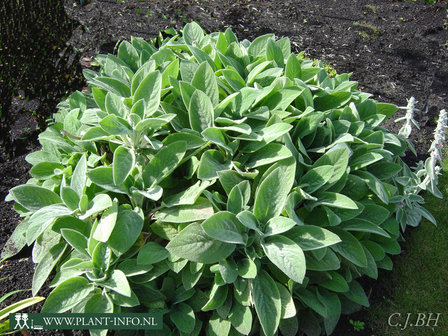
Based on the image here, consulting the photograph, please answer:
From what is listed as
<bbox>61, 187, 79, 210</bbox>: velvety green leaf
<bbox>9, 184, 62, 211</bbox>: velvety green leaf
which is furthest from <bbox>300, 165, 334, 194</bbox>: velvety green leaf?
<bbox>9, 184, 62, 211</bbox>: velvety green leaf

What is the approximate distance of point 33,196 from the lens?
2.05 meters

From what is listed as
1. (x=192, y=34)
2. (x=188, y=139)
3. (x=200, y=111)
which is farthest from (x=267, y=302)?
(x=192, y=34)

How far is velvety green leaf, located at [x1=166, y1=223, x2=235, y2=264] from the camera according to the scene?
1874mm

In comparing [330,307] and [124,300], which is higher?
[124,300]

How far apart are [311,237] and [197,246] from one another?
1.73ft

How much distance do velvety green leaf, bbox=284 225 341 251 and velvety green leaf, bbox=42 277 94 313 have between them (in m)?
0.95

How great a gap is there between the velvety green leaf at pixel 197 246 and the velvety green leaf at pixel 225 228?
0.09 metres

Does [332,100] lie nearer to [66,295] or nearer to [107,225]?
[107,225]

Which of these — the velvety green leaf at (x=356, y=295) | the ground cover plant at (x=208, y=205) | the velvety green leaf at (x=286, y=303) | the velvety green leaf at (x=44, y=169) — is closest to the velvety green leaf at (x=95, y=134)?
the ground cover plant at (x=208, y=205)

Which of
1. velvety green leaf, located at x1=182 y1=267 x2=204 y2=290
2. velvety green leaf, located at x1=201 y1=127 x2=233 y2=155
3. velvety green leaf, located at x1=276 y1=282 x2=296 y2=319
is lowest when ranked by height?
velvety green leaf, located at x1=276 y1=282 x2=296 y2=319

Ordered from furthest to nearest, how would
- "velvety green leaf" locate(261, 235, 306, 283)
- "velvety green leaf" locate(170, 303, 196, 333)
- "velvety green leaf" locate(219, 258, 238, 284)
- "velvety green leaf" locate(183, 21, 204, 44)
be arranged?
"velvety green leaf" locate(183, 21, 204, 44) < "velvety green leaf" locate(170, 303, 196, 333) < "velvety green leaf" locate(219, 258, 238, 284) < "velvety green leaf" locate(261, 235, 306, 283)

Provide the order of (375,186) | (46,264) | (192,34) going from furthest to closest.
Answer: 1. (192,34)
2. (375,186)
3. (46,264)

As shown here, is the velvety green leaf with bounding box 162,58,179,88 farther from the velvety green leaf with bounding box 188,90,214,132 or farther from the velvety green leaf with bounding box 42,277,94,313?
the velvety green leaf with bounding box 42,277,94,313

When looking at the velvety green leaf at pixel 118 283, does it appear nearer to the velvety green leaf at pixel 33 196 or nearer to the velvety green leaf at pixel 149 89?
the velvety green leaf at pixel 33 196
